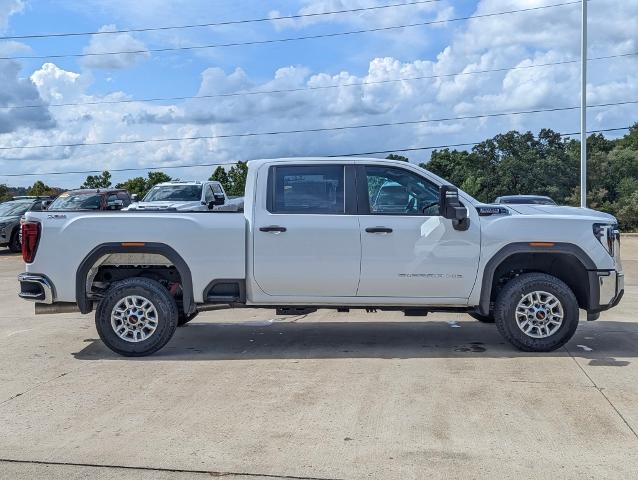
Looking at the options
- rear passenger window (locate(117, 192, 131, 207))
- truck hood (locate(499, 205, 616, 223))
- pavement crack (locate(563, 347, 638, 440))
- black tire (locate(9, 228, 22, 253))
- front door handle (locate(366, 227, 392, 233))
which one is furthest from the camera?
black tire (locate(9, 228, 22, 253))

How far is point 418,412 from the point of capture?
214 inches

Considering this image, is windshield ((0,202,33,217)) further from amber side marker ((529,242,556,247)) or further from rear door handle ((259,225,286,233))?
amber side marker ((529,242,556,247))

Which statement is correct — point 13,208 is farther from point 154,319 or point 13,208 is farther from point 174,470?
point 174,470

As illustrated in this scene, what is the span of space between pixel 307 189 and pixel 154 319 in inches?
82.2

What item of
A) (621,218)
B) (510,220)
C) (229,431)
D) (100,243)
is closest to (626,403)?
(510,220)

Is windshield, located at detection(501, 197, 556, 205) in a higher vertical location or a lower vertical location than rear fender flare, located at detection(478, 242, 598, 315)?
higher

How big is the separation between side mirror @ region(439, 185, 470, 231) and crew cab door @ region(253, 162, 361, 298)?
0.90 metres

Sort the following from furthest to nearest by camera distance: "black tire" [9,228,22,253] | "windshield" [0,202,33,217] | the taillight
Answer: "windshield" [0,202,33,217] < "black tire" [9,228,22,253] < the taillight

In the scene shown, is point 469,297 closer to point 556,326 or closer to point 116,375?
point 556,326

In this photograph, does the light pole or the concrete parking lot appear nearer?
the concrete parking lot

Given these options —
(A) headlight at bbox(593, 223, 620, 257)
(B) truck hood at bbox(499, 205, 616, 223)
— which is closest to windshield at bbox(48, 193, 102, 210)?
(B) truck hood at bbox(499, 205, 616, 223)

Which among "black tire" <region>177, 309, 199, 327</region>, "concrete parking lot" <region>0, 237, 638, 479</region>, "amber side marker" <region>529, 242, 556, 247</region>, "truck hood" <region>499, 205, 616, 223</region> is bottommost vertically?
"concrete parking lot" <region>0, 237, 638, 479</region>

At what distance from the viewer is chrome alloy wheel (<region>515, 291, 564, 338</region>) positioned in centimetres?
732

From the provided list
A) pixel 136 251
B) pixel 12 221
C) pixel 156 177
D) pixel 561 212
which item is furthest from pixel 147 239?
pixel 156 177
